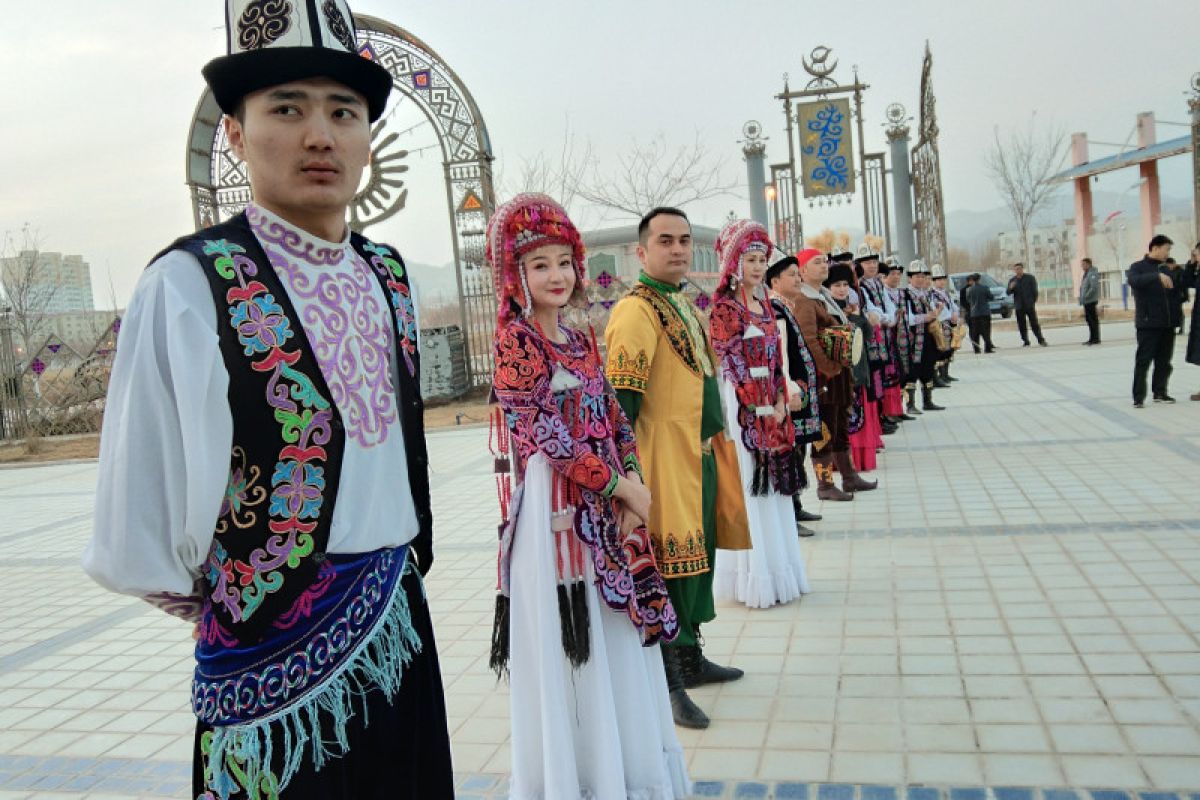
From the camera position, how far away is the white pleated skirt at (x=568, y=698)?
8.06ft

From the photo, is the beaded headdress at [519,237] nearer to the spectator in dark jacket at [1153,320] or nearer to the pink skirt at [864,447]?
the pink skirt at [864,447]

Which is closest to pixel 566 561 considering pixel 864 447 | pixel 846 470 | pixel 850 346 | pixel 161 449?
pixel 161 449

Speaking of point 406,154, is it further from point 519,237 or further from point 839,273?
point 519,237

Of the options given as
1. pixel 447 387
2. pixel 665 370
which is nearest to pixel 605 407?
pixel 665 370

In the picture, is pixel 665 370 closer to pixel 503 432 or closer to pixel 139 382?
pixel 503 432

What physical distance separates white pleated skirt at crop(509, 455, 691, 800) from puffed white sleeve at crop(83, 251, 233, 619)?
50.0 inches

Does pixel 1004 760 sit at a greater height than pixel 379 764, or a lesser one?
lesser

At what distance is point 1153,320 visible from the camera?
902 centimetres

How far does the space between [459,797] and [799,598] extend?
2.22 meters

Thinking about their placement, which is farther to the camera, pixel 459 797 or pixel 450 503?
pixel 450 503

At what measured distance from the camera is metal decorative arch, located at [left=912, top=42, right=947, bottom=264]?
15.5 meters

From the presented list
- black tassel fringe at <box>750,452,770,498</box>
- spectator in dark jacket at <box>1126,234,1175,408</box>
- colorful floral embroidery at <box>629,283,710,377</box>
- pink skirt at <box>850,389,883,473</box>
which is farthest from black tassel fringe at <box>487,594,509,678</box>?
spectator in dark jacket at <box>1126,234,1175,408</box>

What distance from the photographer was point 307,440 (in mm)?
1410

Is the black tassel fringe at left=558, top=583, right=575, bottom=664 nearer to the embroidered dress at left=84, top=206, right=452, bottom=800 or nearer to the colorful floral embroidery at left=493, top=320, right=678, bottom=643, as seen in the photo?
the colorful floral embroidery at left=493, top=320, right=678, bottom=643
